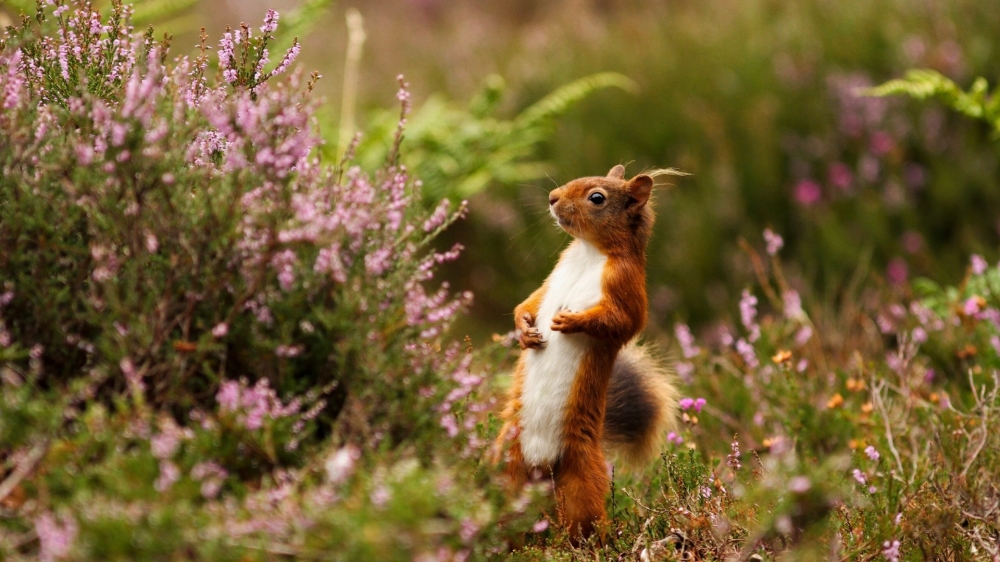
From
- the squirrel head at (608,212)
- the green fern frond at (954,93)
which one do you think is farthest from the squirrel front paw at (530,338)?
the green fern frond at (954,93)

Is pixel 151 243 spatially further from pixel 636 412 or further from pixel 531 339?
pixel 636 412

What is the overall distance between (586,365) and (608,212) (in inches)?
22.8

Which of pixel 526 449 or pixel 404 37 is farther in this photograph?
pixel 404 37

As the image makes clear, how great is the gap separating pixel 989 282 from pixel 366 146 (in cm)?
419

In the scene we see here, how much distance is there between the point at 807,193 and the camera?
8727mm

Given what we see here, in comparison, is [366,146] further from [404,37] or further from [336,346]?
[404,37]

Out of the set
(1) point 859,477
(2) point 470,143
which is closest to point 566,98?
(2) point 470,143

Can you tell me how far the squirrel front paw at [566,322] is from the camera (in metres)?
3.19

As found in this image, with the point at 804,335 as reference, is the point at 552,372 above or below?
below

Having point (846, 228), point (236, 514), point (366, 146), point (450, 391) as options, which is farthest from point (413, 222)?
point (846, 228)

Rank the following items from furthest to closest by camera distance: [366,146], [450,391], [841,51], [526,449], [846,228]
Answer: [841,51] → [846,228] → [366,146] → [526,449] → [450,391]

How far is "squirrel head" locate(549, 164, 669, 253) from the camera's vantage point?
3.52 meters

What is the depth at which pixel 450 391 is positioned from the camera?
2.54 metres

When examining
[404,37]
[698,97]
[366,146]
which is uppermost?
[404,37]
